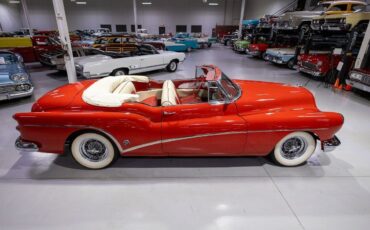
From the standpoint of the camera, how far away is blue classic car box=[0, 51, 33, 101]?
16.0 ft

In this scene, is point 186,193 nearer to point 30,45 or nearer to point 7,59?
point 7,59

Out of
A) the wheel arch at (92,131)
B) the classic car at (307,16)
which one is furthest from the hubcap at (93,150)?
the classic car at (307,16)

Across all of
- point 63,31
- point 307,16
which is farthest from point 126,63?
point 307,16

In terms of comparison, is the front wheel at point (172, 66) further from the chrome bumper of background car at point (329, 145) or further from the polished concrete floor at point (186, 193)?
the chrome bumper of background car at point (329, 145)

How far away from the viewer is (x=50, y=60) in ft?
26.4

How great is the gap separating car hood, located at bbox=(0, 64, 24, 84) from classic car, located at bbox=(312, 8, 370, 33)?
30.7ft

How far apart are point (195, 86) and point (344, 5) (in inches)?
398

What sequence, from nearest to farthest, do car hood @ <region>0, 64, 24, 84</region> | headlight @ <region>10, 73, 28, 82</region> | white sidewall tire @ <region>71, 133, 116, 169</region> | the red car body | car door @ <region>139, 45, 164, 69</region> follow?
white sidewall tire @ <region>71, 133, 116, 169</region> < car hood @ <region>0, 64, 24, 84</region> < headlight @ <region>10, 73, 28, 82</region> < the red car body < car door @ <region>139, 45, 164, 69</region>

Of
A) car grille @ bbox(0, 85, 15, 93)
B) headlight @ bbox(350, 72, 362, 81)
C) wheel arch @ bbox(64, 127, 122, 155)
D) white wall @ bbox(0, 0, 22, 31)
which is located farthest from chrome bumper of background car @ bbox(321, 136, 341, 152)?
white wall @ bbox(0, 0, 22, 31)

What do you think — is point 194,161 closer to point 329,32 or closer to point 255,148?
point 255,148

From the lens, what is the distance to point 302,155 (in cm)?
289

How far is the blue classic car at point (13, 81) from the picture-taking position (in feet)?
16.0

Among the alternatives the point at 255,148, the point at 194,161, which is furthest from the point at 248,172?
the point at 194,161

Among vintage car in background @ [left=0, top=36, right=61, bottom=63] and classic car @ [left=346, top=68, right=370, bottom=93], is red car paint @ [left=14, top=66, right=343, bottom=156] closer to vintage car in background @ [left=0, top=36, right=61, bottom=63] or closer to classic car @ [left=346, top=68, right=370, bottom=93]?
classic car @ [left=346, top=68, right=370, bottom=93]
